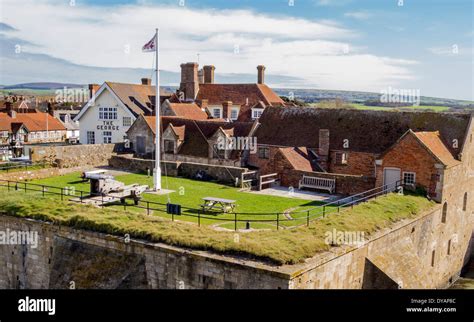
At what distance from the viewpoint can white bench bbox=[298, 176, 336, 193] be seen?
26922 millimetres

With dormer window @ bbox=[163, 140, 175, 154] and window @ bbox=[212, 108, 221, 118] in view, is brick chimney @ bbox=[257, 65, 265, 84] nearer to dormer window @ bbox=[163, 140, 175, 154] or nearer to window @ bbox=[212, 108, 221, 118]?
window @ bbox=[212, 108, 221, 118]

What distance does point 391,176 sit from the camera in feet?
83.6

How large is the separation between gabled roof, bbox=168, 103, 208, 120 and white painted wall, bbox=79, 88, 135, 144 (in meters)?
4.00

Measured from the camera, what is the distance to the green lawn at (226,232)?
1538 centimetres

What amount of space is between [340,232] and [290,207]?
584 centimetres

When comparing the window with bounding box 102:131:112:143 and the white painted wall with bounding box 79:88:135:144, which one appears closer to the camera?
the white painted wall with bounding box 79:88:135:144

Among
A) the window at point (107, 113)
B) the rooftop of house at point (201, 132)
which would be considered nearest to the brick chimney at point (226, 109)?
the rooftop of house at point (201, 132)

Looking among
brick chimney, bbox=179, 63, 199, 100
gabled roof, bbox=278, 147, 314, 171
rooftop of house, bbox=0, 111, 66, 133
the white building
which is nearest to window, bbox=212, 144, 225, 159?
gabled roof, bbox=278, 147, 314, 171

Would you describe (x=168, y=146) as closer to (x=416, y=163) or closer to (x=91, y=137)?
(x=91, y=137)

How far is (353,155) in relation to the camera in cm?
2966

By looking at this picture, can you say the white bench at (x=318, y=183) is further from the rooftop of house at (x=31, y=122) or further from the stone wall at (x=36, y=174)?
the rooftop of house at (x=31, y=122)

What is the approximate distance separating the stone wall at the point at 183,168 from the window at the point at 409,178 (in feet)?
30.3
